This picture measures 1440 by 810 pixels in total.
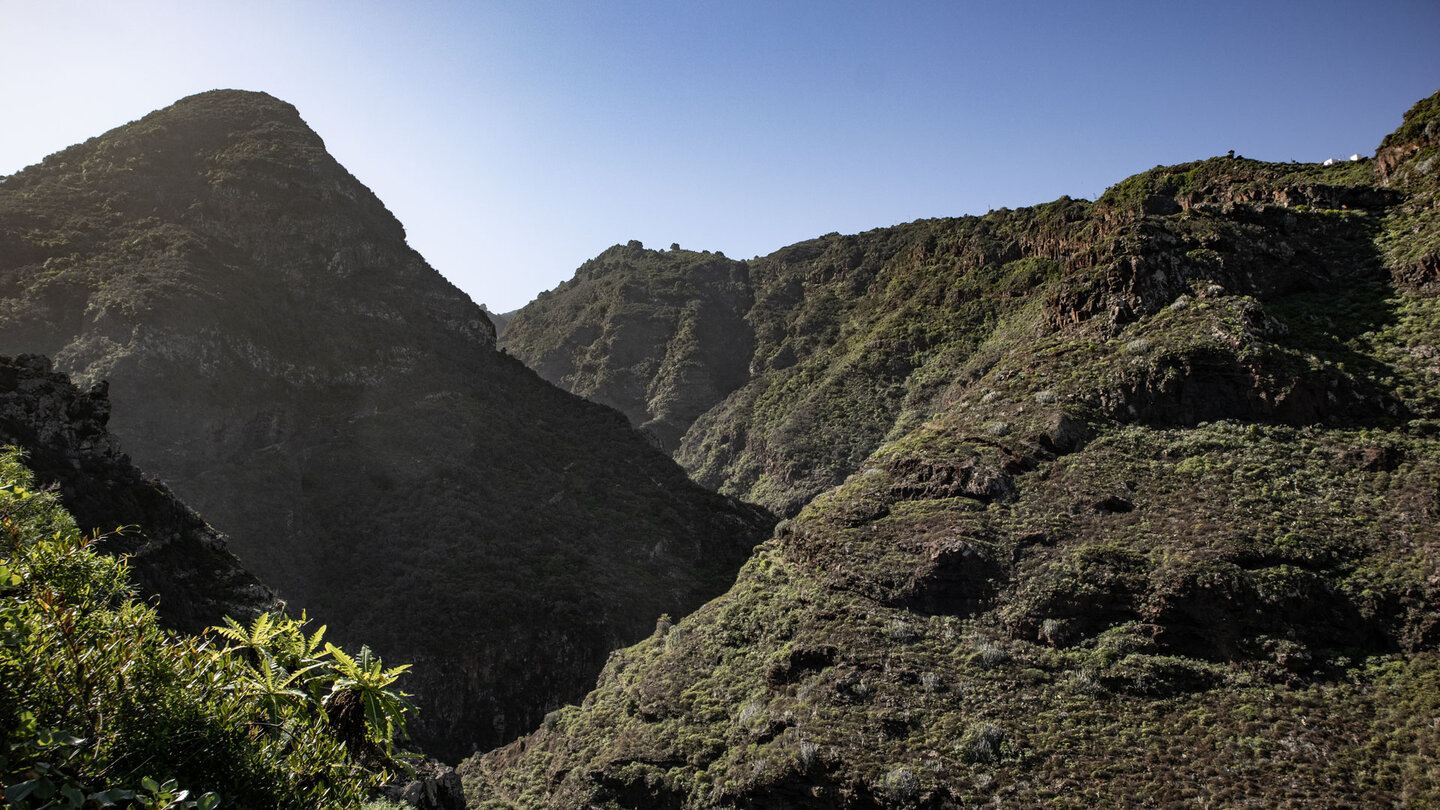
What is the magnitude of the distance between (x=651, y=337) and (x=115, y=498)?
97036 millimetres

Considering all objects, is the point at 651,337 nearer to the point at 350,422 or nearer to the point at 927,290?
the point at 927,290

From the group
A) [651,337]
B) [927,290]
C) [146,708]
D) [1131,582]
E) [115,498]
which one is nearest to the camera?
[146,708]

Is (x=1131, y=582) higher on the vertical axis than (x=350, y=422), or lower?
lower

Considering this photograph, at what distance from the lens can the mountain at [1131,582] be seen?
2242 centimetres

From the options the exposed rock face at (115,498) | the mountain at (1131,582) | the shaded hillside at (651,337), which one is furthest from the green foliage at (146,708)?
the shaded hillside at (651,337)

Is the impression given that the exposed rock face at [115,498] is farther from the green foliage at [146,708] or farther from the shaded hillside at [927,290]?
the shaded hillside at [927,290]

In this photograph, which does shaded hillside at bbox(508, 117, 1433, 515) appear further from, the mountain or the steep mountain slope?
the steep mountain slope

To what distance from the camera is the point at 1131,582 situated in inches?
1062

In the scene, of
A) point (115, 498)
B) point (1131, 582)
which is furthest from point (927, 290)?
point (115, 498)

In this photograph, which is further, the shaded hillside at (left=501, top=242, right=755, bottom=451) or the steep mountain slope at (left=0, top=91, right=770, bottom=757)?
the shaded hillside at (left=501, top=242, right=755, bottom=451)

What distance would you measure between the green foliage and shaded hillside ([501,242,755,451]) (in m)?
94.5

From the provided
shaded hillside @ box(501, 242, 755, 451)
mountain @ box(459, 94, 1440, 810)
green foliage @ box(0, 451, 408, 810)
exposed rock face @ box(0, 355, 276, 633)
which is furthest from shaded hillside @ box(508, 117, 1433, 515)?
exposed rock face @ box(0, 355, 276, 633)

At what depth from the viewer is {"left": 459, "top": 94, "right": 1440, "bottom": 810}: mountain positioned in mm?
22422

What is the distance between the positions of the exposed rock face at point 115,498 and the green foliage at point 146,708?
2260cm
